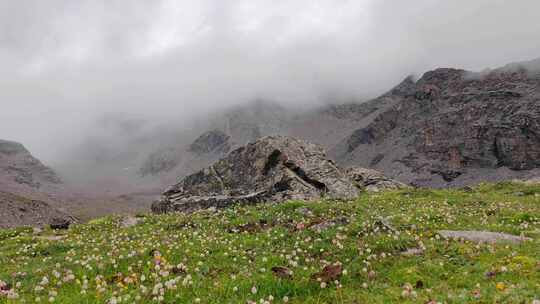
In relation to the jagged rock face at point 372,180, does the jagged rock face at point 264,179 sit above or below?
above

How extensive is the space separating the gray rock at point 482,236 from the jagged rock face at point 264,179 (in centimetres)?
1947

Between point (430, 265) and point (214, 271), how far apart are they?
633cm

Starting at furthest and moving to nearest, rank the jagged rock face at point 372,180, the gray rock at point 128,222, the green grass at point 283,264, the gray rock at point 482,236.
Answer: the jagged rock face at point 372,180, the gray rock at point 128,222, the gray rock at point 482,236, the green grass at point 283,264

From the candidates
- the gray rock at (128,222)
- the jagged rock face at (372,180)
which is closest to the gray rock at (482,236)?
the gray rock at (128,222)


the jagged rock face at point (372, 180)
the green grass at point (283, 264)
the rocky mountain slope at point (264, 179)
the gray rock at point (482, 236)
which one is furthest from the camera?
the jagged rock face at point (372, 180)

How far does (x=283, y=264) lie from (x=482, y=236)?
8.50 metres

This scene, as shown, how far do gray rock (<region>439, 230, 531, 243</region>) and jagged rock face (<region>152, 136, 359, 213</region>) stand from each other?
19473mm

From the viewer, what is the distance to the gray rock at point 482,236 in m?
15.5

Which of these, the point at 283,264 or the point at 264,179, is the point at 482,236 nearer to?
the point at 283,264

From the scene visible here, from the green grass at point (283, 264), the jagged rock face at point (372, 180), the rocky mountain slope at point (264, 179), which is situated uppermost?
the green grass at point (283, 264)

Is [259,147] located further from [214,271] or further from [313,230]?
[214,271]

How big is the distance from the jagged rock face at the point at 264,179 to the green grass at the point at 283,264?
17865mm

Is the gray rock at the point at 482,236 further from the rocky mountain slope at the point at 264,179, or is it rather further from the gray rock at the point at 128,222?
the rocky mountain slope at the point at 264,179

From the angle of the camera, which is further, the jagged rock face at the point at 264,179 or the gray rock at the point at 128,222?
the jagged rock face at the point at 264,179
